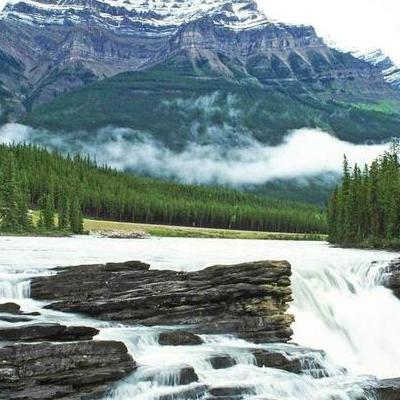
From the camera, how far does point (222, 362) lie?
Answer: 33969 millimetres

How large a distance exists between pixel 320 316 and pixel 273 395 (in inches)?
805

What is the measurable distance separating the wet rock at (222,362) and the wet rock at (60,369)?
4686mm

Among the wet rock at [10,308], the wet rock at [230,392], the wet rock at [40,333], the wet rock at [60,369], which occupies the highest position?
the wet rock at [10,308]

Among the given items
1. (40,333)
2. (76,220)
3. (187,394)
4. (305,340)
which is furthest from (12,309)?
(76,220)

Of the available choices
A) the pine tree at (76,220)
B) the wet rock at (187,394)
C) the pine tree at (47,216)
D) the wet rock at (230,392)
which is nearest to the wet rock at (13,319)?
the wet rock at (187,394)

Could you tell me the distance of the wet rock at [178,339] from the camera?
119ft

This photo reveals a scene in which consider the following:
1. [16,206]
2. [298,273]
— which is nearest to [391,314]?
[298,273]

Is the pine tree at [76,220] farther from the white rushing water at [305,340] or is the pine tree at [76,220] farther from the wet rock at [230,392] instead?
the wet rock at [230,392]

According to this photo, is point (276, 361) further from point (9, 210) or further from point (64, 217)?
point (64, 217)

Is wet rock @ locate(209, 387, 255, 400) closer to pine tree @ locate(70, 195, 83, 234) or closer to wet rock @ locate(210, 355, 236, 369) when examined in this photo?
wet rock @ locate(210, 355, 236, 369)

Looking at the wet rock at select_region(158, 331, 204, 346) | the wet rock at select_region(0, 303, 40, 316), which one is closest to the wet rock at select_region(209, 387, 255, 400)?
the wet rock at select_region(158, 331, 204, 346)

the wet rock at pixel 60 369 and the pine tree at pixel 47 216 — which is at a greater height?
the pine tree at pixel 47 216

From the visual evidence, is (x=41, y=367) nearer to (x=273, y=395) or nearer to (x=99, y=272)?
(x=273, y=395)

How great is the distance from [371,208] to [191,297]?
321 feet
